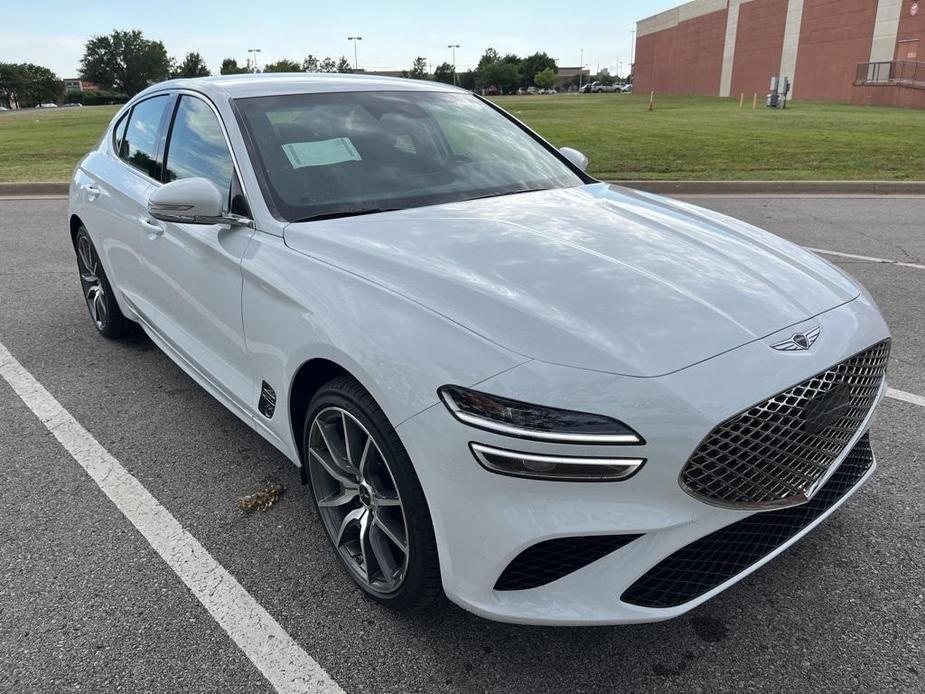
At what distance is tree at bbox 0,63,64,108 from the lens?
375 feet

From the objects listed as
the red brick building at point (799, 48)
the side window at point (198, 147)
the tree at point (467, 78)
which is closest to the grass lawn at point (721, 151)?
the side window at point (198, 147)

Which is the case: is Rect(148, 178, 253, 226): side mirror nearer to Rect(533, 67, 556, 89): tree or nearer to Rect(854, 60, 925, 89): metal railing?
Rect(854, 60, 925, 89): metal railing

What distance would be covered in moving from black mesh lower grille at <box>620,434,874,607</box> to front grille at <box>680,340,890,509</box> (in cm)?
10

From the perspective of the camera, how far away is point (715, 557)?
6.55 ft

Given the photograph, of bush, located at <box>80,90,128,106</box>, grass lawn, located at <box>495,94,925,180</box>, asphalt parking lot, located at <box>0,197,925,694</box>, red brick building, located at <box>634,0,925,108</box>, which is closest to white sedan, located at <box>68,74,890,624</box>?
asphalt parking lot, located at <box>0,197,925,694</box>

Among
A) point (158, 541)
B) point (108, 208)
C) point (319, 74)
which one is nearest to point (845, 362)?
point (158, 541)

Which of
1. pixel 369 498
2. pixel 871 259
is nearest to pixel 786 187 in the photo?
pixel 871 259

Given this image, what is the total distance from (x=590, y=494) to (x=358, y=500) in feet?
3.17

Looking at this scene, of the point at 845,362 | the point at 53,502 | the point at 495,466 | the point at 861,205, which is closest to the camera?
the point at 495,466

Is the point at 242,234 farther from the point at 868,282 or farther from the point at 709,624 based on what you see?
the point at 868,282

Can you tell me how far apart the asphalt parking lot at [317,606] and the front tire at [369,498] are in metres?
0.14

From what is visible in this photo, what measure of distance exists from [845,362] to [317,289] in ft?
5.44

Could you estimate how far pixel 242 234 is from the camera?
9.29ft

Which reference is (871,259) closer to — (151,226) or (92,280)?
(151,226)
